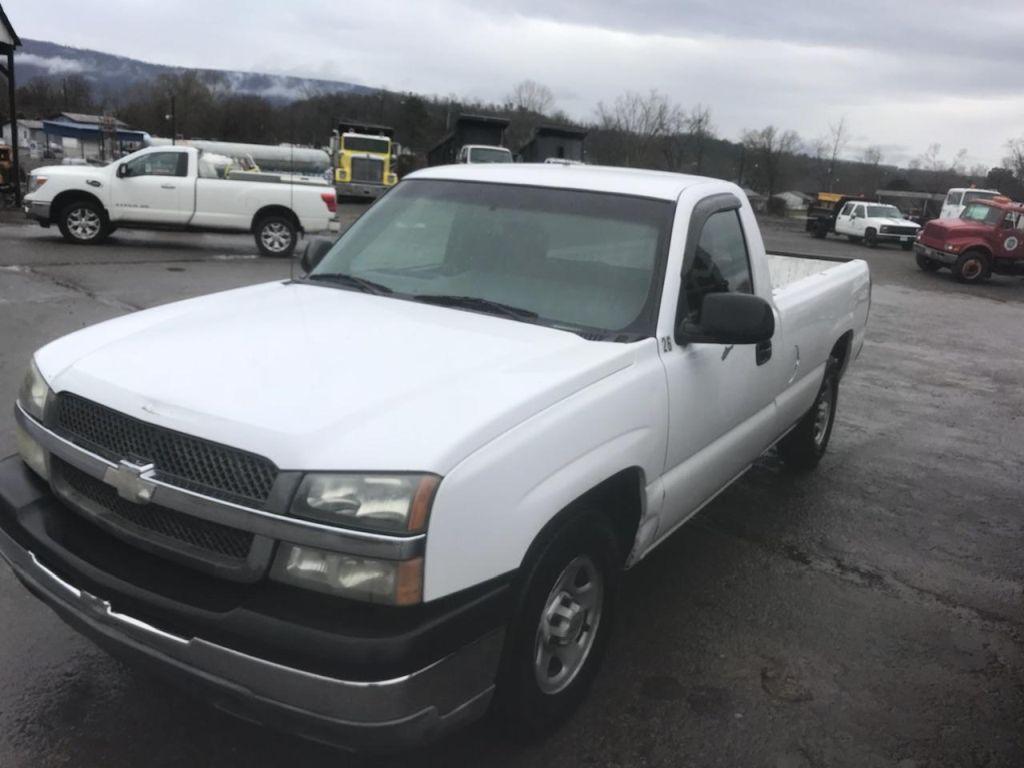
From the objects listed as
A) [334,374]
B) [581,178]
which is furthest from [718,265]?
[334,374]

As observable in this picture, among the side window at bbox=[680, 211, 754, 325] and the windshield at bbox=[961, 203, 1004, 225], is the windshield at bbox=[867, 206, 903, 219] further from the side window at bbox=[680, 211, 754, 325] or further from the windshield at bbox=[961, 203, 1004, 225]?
the side window at bbox=[680, 211, 754, 325]

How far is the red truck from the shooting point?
23.3m

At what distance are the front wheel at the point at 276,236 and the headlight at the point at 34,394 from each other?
14117 millimetres

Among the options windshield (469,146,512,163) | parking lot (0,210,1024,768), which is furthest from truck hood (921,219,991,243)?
parking lot (0,210,1024,768)

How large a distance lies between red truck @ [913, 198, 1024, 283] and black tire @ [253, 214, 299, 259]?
1754 centimetres

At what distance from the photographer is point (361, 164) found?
117ft

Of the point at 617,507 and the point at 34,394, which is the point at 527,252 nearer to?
the point at 617,507

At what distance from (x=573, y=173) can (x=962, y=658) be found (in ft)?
9.08

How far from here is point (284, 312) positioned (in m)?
3.32

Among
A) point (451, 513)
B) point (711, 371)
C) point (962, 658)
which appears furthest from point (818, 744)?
point (451, 513)

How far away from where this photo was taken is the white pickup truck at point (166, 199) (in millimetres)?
15336

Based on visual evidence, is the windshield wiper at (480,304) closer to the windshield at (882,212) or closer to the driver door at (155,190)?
the driver door at (155,190)

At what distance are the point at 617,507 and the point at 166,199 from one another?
14.7 meters

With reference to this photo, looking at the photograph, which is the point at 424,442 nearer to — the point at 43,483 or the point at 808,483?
the point at 43,483
